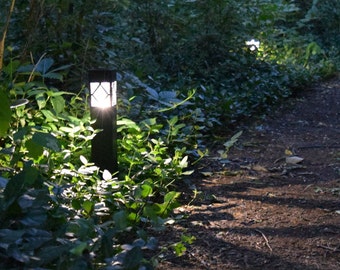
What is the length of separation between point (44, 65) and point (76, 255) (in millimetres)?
2506

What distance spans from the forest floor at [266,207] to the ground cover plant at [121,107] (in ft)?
0.46

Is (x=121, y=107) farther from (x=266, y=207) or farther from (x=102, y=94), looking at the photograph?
(x=266, y=207)

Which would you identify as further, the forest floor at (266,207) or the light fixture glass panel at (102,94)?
the light fixture glass panel at (102,94)

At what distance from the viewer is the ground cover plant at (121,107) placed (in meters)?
2.50

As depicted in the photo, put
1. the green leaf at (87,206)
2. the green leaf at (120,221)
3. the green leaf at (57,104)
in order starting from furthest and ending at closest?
1. the green leaf at (57,104)
2. the green leaf at (87,206)
3. the green leaf at (120,221)

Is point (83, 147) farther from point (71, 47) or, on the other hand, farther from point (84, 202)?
point (71, 47)

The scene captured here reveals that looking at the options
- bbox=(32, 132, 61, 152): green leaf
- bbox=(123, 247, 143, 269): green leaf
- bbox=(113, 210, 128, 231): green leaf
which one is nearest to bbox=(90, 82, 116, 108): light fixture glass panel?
bbox=(32, 132, 61, 152): green leaf

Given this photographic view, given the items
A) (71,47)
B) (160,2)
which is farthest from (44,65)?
(160,2)

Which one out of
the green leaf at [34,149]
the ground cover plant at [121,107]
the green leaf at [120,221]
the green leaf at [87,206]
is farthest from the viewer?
the green leaf at [34,149]

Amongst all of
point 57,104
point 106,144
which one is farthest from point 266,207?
point 57,104

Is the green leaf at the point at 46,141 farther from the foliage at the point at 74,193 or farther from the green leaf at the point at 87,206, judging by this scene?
the green leaf at the point at 87,206

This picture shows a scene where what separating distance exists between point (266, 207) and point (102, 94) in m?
1.18

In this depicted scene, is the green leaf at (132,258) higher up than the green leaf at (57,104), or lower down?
lower down

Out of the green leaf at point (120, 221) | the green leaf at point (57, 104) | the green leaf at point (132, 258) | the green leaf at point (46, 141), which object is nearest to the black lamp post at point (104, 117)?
the green leaf at point (57, 104)
